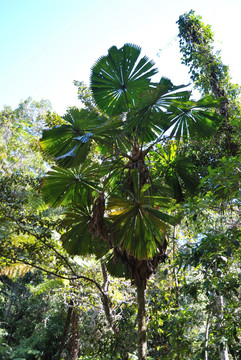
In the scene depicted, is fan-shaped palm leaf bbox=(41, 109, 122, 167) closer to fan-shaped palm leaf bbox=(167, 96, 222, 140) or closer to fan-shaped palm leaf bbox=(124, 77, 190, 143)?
fan-shaped palm leaf bbox=(124, 77, 190, 143)

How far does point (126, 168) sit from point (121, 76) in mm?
1441

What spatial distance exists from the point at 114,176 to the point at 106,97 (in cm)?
136

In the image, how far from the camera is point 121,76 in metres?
4.17

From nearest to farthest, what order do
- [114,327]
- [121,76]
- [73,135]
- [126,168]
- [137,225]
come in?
[137,225]
[126,168]
[73,135]
[121,76]
[114,327]

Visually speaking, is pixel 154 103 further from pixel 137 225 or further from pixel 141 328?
pixel 141 328

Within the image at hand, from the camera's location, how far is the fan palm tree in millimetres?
3102

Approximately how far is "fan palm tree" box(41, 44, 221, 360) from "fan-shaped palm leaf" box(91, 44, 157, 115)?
1 centimetres

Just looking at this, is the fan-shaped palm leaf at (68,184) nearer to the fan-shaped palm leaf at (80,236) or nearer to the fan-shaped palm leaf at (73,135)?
the fan-shaped palm leaf at (73,135)

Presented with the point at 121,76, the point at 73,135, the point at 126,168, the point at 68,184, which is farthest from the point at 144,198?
the point at 121,76

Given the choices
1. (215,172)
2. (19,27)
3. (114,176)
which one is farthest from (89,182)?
(19,27)

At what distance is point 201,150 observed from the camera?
17.8 feet

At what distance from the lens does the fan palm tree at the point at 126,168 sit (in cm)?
310

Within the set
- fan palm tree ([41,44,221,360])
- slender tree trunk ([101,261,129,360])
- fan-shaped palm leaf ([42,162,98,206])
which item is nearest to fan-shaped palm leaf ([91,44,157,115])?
fan palm tree ([41,44,221,360])

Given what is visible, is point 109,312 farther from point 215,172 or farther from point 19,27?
point 19,27
